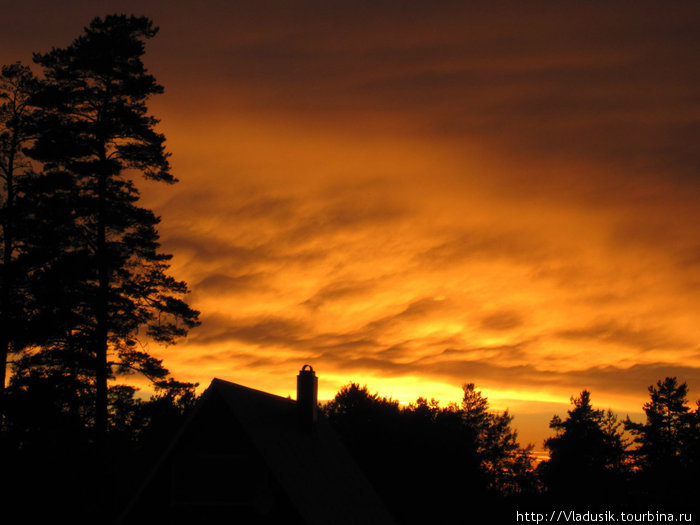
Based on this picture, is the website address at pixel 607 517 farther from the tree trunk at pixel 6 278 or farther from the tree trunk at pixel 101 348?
the tree trunk at pixel 6 278

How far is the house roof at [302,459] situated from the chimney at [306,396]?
0.99ft

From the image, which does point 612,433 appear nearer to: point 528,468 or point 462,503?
point 528,468

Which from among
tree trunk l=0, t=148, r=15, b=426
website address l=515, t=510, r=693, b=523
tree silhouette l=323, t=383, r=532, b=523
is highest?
tree trunk l=0, t=148, r=15, b=426

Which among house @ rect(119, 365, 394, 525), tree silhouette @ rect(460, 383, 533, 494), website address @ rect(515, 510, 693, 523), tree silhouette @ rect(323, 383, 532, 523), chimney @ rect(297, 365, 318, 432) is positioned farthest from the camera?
tree silhouette @ rect(460, 383, 533, 494)

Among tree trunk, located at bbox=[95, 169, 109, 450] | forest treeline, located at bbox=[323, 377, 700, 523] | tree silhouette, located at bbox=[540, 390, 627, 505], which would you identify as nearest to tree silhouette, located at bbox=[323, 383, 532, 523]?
forest treeline, located at bbox=[323, 377, 700, 523]

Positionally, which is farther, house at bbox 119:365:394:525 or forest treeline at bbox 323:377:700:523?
forest treeline at bbox 323:377:700:523

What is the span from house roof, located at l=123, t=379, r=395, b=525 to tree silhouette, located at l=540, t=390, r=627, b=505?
169ft

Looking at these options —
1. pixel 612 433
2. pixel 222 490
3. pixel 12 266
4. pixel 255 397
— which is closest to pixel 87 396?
pixel 12 266

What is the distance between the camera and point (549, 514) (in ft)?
220

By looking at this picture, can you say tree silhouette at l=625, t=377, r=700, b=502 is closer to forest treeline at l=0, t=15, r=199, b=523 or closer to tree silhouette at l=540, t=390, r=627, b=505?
tree silhouette at l=540, t=390, r=627, b=505


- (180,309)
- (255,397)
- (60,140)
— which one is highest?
(60,140)

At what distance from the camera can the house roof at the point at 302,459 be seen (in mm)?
20062

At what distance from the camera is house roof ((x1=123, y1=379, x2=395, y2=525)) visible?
65.8 ft

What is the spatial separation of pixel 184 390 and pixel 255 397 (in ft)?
20.7
